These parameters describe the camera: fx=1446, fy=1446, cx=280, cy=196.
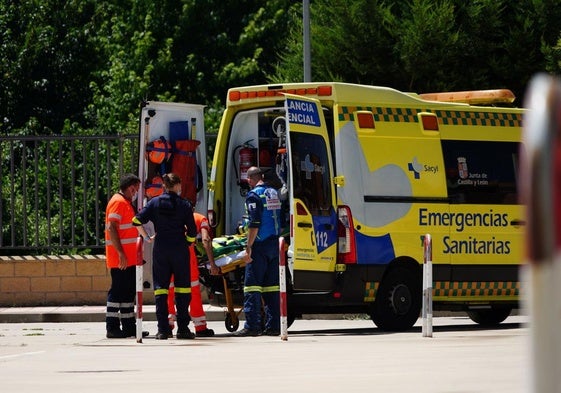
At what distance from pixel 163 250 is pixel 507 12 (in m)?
12.3

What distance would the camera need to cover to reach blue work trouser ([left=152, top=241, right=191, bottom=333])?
13625 millimetres

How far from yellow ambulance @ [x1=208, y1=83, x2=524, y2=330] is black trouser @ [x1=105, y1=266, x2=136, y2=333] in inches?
47.3

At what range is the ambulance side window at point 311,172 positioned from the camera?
44.6 ft

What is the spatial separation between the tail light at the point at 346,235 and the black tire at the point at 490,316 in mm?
2649

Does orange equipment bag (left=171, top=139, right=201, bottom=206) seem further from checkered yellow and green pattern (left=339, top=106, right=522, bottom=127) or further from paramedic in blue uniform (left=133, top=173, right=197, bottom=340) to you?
checkered yellow and green pattern (left=339, top=106, right=522, bottom=127)

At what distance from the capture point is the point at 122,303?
14.3 metres

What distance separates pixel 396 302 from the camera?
14516 millimetres

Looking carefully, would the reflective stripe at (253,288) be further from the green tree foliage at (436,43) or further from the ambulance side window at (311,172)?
the green tree foliage at (436,43)

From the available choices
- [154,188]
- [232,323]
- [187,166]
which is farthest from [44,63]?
[232,323]

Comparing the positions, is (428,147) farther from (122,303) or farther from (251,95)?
(122,303)

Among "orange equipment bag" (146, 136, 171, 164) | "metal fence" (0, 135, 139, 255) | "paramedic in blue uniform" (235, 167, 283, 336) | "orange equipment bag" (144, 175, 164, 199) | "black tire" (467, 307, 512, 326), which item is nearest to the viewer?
"paramedic in blue uniform" (235, 167, 283, 336)

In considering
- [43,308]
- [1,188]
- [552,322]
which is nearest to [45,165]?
[1,188]

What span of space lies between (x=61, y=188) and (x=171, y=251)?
6.70 metres

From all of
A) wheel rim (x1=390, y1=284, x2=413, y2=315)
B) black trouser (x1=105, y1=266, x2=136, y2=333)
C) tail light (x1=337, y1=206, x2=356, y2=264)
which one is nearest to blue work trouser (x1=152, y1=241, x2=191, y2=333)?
black trouser (x1=105, y1=266, x2=136, y2=333)
